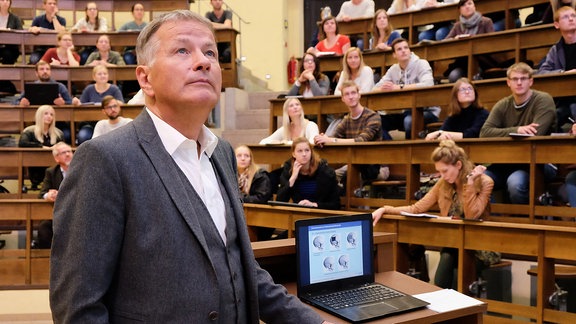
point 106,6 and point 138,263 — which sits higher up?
point 106,6

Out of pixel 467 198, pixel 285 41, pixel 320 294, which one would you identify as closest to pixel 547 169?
pixel 467 198

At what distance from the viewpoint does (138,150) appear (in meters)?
0.82

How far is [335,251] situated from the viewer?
1.31 meters


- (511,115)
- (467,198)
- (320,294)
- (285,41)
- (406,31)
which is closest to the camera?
(320,294)

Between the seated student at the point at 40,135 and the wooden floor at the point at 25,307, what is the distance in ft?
4.01

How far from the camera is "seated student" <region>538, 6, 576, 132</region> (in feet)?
10.9

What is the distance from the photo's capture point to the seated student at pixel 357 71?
4.41 meters

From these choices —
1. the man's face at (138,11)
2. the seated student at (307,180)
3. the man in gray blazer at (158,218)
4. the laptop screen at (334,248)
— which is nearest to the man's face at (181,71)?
the man in gray blazer at (158,218)

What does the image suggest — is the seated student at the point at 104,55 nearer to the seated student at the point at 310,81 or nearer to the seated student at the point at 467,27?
the seated student at the point at 310,81

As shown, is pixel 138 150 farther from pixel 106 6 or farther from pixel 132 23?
pixel 106 6

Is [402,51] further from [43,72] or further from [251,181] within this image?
[43,72]

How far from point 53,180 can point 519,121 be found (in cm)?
283

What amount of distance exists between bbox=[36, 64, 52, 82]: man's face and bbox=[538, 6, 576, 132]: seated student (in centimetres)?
397

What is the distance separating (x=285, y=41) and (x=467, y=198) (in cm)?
554
